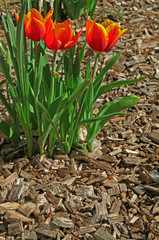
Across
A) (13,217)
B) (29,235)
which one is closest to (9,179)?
(13,217)

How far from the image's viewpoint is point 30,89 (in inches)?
68.7

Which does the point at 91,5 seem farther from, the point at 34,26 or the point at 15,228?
the point at 15,228

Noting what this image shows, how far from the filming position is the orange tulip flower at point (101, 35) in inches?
54.6

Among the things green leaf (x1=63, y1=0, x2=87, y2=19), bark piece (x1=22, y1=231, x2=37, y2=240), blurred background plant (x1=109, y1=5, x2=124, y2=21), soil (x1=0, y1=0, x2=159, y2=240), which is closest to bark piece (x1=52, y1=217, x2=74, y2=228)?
soil (x1=0, y1=0, x2=159, y2=240)

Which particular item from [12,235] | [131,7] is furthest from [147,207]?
[131,7]

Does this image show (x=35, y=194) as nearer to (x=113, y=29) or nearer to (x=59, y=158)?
(x=59, y=158)

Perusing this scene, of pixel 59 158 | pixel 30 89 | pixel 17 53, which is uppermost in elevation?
pixel 17 53

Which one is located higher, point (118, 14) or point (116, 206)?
point (118, 14)

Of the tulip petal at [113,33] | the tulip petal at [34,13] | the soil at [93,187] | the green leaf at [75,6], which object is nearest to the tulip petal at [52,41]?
the tulip petal at [34,13]

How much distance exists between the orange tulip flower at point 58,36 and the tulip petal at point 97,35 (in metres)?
0.06

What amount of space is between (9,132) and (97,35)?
0.77m

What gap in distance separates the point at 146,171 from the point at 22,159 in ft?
2.36

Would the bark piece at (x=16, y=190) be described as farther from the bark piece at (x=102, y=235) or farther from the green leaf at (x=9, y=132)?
the bark piece at (x=102, y=235)

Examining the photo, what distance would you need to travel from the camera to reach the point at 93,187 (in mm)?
1809
